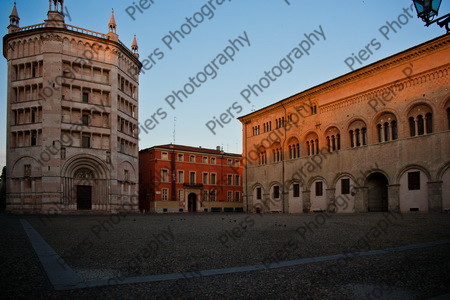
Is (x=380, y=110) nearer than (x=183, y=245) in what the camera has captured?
No

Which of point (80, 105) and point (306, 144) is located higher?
point (80, 105)

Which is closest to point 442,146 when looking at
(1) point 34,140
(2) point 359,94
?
(2) point 359,94

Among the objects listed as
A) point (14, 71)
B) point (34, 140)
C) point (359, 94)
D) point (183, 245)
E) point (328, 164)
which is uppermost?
point (14, 71)

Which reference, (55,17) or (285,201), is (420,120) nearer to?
(285,201)

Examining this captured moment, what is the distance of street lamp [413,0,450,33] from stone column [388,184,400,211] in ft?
90.2

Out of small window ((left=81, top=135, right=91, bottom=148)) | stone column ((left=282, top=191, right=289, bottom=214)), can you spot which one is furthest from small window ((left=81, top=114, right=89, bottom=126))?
stone column ((left=282, top=191, right=289, bottom=214))

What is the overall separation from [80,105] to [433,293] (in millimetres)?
42974

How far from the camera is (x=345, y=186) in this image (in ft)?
119

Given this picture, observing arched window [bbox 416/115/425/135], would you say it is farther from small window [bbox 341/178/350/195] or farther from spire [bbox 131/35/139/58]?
spire [bbox 131/35/139/58]

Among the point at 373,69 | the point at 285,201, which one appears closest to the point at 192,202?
the point at 285,201

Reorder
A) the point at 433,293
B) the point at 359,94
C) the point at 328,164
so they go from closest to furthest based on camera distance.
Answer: the point at 433,293, the point at 359,94, the point at 328,164

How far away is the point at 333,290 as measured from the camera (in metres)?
4.96

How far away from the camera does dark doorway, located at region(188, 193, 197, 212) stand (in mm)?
62156

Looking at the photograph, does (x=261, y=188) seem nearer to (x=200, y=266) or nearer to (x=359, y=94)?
(x=359, y=94)
